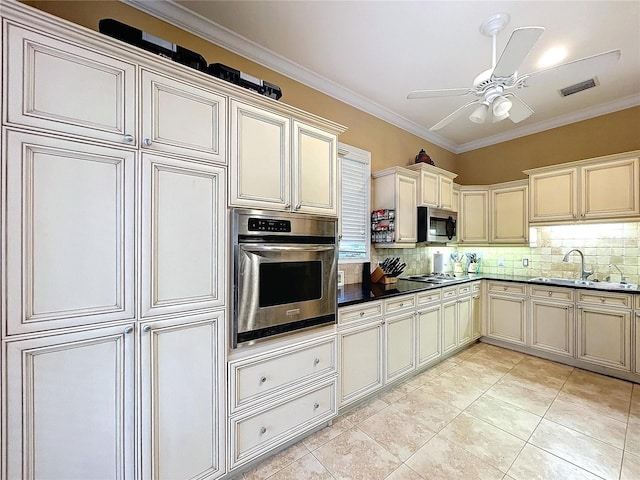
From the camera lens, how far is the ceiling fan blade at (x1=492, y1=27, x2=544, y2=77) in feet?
4.73

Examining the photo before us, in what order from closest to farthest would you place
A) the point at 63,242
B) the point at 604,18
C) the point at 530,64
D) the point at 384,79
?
the point at 63,242
the point at 604,18
the point at 530,64
the point at 384,79

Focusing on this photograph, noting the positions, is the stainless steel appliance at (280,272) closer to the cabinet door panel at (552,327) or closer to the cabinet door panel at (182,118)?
the cabinet door panel at (182,118)

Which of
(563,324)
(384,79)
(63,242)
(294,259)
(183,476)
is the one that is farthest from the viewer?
(563,324)

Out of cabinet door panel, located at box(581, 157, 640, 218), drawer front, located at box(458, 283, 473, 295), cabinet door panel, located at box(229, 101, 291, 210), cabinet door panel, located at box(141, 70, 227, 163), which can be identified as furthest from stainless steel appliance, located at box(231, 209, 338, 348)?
cabinet door panel, located at box(581, 157, 640, 218)

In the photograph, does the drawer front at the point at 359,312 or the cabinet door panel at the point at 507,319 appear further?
the cabinet door panel at the point at 507,319

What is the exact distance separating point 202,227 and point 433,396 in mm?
2503

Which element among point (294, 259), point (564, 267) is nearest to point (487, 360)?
point (564, 267)

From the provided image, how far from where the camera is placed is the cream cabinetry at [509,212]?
3857 millimetres

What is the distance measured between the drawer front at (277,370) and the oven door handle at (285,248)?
665 mm

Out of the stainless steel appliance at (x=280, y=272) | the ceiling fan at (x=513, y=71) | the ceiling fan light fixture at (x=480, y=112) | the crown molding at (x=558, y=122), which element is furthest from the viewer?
the crown molding at (x=558, y=122)

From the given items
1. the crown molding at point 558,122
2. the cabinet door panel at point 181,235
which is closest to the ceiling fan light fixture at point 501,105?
the cabinet door panel at point 181,235

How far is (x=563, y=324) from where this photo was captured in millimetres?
3311

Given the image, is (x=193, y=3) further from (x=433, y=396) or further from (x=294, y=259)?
(x=433, y=396)

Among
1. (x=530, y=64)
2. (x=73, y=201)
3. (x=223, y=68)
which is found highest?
(x=530, y=64)
